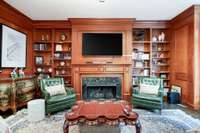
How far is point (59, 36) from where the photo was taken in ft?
20.9

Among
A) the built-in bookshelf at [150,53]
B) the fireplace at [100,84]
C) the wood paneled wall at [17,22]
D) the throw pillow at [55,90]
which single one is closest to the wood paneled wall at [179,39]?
the wood paneled wall at [17,22]

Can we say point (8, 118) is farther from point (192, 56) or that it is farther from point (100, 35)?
point (192, 56)

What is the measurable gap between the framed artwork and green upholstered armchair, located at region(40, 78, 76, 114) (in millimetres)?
1045

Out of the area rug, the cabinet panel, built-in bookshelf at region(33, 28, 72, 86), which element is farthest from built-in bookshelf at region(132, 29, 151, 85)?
built-in bookshelf at region(33, 28, 72, 86)

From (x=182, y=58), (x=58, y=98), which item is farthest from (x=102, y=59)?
(x=182, y=58)

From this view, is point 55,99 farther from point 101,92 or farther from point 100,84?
point 101,92

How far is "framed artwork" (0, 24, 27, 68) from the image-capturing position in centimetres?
446

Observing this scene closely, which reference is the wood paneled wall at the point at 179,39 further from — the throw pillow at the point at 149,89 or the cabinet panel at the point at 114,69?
the throw pillow at the point at 149,89

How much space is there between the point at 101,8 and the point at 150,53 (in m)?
2.37

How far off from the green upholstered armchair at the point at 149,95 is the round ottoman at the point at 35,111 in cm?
235

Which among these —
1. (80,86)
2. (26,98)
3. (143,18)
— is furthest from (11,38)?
(143,18)

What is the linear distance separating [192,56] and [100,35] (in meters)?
2.77

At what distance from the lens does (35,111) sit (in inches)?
151

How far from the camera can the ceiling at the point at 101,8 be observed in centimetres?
442
